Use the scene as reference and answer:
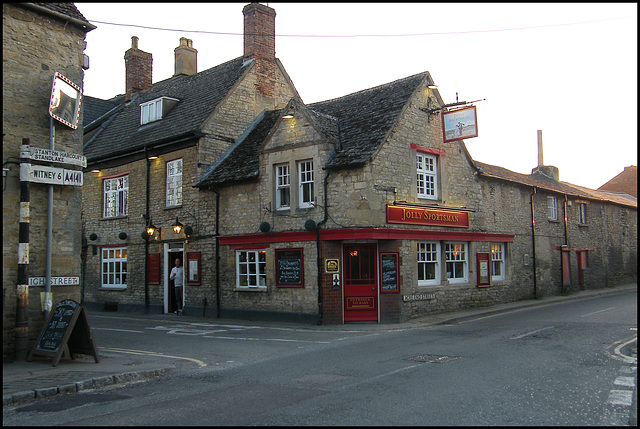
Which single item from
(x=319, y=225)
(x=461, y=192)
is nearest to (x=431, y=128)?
(x=461, y=192)

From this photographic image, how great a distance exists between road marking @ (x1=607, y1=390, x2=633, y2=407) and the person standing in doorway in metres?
16.9

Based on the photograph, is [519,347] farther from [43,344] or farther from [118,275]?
[118,275]

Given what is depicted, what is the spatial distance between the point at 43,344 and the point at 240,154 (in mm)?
12011

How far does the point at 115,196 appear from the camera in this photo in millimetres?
24766

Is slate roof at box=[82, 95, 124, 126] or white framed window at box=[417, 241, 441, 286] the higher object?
slate roof at box=[82, 95, 124, 126]

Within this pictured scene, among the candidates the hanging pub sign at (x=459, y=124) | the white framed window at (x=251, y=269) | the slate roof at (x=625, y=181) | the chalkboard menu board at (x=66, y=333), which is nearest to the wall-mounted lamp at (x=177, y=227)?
the white framed window at (x=251, y=269)

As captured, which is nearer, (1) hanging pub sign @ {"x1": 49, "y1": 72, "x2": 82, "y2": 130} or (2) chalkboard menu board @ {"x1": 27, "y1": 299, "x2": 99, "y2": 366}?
(2) chalkboard menu board @ {"x1": 27, "y1": 299, "x2": 99, "y2": 366}

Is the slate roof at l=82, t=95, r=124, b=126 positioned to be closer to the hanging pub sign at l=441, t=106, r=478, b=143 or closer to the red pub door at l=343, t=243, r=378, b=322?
the red pub door at l=343, t=243, r=378, b=322

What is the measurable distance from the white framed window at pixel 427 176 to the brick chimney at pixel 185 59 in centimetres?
1552

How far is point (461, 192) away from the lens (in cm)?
2045

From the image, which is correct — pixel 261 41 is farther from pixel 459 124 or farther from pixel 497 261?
pixel 497 261

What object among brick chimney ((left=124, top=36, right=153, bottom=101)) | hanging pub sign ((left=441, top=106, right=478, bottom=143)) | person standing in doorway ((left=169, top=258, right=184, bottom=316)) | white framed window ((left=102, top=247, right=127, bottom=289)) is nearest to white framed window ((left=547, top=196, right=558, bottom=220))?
hanging pub sign ((left=441, top=106, right=478, bottom=143))

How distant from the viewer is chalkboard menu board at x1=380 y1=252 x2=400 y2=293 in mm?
17062

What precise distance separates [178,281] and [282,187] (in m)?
6.08
